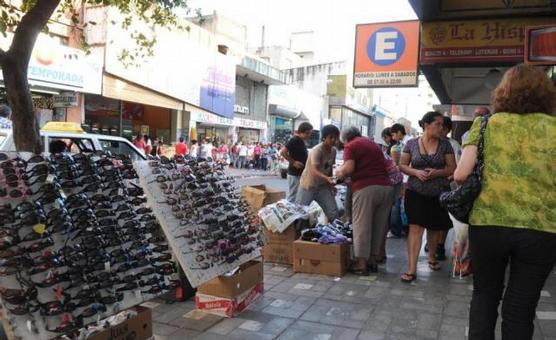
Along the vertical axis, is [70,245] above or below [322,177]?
below

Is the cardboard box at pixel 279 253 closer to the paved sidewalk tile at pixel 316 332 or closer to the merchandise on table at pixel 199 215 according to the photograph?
the merchandise on table at pixel 199 215

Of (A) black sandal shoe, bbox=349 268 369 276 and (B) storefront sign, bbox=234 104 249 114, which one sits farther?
(B) storefront sign, bbox=234 104 249 114

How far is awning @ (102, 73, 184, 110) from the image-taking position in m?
19.4

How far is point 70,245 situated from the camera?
2.88 metres

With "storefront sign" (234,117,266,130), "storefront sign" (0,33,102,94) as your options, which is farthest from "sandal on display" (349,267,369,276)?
"storefront sign" (234,117,266,130)

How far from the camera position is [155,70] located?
22016mm

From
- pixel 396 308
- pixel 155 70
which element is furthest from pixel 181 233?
pixel 155 70

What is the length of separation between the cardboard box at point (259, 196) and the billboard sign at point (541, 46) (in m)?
3.28

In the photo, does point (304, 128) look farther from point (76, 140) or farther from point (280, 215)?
point (76, 140)

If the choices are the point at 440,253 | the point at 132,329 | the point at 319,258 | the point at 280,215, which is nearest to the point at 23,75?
the point at 132,329

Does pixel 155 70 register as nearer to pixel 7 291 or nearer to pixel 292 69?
pixel 7 291

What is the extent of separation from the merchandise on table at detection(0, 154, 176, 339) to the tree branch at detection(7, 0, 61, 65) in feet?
5.05

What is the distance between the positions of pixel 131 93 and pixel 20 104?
17.4 meters

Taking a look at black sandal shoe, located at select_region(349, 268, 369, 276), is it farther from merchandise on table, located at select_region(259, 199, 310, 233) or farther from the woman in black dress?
merchandise on table, located at select_region(259, 199, 310, 233)
